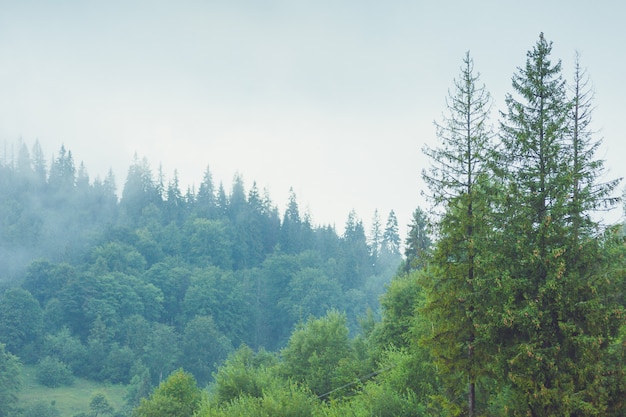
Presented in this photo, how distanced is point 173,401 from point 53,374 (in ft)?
197

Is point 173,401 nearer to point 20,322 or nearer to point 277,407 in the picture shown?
point 277,407

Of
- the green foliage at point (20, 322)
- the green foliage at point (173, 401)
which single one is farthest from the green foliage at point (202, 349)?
the green foliage at point (173, 401)

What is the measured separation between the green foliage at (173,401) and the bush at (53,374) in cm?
5613

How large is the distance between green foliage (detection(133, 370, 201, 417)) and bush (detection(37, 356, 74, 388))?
184ft

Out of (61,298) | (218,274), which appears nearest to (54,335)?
(61,298)

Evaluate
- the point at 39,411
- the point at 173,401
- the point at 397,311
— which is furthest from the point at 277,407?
the point at 39,411

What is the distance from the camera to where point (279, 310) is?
144 metres

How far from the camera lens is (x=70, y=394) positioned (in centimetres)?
9350

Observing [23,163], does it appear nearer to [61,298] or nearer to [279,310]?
[61,298]

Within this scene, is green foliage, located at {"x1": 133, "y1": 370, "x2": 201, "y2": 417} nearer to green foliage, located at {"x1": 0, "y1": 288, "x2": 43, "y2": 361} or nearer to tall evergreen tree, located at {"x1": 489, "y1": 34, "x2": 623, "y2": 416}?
tall evergreen tree, located at {"x1": 489, "y1": 34, "x2": 623, "y2": 416}

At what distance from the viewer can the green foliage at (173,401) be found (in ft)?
156

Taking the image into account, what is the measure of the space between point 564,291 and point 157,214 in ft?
518

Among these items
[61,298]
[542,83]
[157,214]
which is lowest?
[61,298]

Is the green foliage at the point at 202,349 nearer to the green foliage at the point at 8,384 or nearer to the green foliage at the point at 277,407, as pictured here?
the green foliage at the point at 8,384
